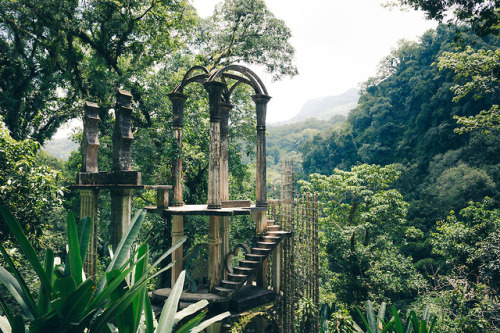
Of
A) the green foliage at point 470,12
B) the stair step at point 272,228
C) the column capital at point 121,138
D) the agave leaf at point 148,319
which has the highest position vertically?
the green foliage at point 470,12

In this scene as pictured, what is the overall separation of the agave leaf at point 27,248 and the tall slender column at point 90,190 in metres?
1.95

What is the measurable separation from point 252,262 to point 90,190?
343cm

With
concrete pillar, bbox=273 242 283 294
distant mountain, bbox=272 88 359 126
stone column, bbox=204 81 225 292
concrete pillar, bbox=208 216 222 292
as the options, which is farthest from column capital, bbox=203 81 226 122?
distant mountain, bbox=272 88 359 126

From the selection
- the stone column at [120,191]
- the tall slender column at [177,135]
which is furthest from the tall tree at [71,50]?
the stone column at [120,191]

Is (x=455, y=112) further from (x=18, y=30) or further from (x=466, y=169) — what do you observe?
(x=18, y=30)

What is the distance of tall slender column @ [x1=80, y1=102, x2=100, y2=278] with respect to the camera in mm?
3502

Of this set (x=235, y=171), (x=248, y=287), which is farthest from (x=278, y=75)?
(x=248, y=287)

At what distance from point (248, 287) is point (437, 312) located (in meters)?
6.22

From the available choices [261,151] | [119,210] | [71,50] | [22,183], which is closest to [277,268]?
[261,151]

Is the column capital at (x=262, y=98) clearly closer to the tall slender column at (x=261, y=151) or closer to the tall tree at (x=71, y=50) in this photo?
the tall slender column at (x=261, y=151)

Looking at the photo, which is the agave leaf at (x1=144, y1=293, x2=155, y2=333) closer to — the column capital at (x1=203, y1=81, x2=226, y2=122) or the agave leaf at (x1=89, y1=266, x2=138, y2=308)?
the agave leaf at (x1=89, y1=266, x2=138, y2=308)

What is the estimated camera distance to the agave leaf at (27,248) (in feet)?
4.95

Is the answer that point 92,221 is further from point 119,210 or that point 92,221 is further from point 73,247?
point 73,247

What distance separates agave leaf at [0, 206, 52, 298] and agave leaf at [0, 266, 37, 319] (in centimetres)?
14
